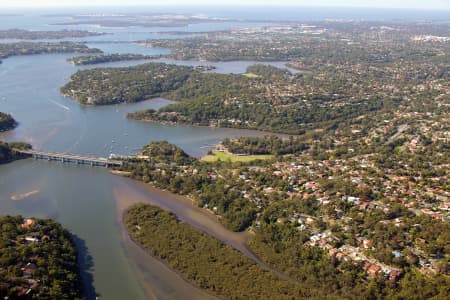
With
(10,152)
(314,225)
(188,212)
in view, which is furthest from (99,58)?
(314,225)

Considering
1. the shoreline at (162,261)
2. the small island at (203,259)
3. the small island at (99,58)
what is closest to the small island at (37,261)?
the shoreline at (162,261)

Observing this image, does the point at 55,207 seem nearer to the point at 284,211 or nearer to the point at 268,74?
the point at 284,211

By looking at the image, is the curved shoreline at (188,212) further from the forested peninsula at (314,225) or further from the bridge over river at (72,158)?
the bridge over river at (72,158)

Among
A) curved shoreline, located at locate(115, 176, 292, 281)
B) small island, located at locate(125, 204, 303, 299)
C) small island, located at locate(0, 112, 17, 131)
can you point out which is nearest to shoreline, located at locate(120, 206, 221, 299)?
small island, located at locate(125, 204, 303, 299)

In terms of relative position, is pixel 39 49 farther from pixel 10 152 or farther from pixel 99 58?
pixel 10 152

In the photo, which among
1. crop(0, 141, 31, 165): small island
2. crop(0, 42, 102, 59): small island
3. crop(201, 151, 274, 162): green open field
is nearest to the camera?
crop(0, 141, 31, 165): small island

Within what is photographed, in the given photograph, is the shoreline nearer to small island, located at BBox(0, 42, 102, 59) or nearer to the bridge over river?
the bridge over river
